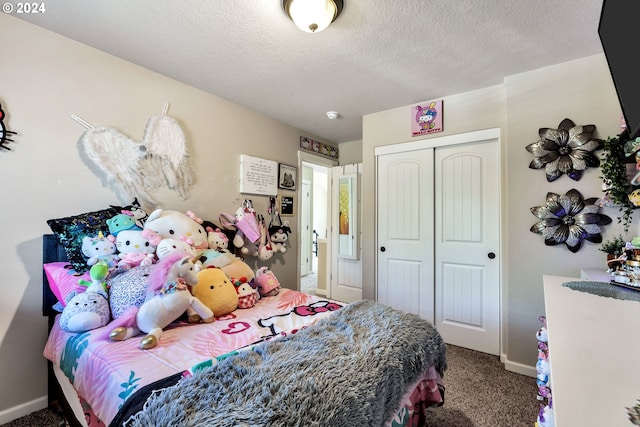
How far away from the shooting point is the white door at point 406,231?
2.79 metres

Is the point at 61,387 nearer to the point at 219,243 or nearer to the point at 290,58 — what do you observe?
the point at 219,243

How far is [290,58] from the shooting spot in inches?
79.0

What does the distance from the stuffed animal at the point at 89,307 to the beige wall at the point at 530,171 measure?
2.84 m

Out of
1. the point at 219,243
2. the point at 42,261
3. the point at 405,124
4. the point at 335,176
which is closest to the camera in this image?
the point at 42,261

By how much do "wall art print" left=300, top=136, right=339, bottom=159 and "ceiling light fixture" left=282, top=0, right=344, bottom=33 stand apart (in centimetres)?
208

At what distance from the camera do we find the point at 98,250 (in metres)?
1.57

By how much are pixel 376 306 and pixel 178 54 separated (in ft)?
7.30

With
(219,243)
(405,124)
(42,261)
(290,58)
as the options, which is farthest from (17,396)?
(405,124)

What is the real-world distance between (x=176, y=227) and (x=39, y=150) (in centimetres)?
91

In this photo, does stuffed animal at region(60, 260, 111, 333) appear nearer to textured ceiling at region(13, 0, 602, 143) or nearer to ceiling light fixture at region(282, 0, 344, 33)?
textured ceiling at region(13, 0, 602, 143)

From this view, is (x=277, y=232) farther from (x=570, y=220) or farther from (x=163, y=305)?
(x=570, y=220)

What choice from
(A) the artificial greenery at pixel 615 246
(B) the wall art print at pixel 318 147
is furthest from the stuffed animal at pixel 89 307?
(A) the artificial greenery at pixel 615 246

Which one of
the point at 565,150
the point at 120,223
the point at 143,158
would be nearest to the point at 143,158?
the point at 143,158

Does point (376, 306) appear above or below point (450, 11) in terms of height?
below
